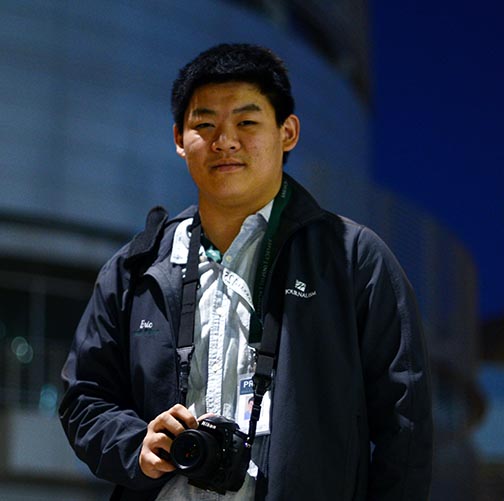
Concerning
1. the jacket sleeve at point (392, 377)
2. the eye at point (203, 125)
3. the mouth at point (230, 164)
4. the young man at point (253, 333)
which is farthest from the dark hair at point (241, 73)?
the jacket sleeve at point (392, 377)

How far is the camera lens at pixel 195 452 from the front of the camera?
3061 millimetres

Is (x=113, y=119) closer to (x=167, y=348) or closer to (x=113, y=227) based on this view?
(x=113, y=227)

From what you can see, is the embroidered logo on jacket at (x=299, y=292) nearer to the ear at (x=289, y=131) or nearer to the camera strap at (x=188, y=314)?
the camera strap at (x=188, y=314)

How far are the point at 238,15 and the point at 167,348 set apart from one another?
95.2 feet

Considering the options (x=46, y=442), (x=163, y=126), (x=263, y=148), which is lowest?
(x=46, y=442)

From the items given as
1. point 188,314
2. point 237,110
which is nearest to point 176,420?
point 188,314

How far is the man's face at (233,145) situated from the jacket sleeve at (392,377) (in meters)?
0.36

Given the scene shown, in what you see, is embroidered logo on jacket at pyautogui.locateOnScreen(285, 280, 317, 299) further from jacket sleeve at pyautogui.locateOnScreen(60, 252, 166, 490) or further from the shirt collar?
jacket sleeve at pyautogui.locateOnScreen(60, 252, 166, 490)

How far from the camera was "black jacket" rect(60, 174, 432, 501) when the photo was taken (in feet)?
10.4

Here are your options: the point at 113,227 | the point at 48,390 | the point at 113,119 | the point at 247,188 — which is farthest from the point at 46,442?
the point at 247,188

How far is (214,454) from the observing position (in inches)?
121

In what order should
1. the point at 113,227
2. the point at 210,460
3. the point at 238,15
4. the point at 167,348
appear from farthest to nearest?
the point at 238,15
the point at 113,227
the point at 167,348
the point at 210,460

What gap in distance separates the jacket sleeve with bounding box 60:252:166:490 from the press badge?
27 cm

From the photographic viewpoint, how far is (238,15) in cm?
3166
